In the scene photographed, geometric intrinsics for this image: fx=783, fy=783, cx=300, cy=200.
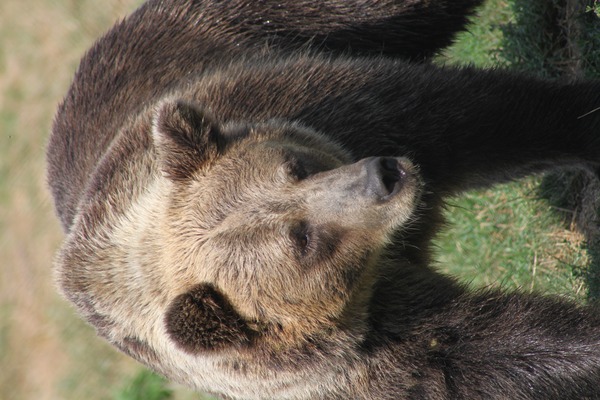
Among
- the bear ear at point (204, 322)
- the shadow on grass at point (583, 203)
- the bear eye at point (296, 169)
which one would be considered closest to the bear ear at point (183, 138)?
the bear eye at point (296, 169)

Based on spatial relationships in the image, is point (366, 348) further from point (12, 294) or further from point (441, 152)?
point (12, 294)

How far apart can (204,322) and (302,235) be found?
62 centimetres

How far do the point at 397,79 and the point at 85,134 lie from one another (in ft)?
6.90

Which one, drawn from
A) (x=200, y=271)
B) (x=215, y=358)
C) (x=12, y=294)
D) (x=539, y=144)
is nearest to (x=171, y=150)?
(x=200, y=271)

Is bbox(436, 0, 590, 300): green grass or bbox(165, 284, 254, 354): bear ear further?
bbox(436, 0, 590, 300): green grass

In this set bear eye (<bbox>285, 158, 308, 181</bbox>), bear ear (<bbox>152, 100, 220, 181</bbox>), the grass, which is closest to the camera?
bear eye (<bbox>285, 158, 308, 181</bbox>)

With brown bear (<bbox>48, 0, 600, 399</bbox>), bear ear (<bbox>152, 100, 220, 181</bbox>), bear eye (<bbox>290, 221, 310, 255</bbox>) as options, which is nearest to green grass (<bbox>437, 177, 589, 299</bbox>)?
brown bear (<bbox>48, 0, 600, 399</bbox>)

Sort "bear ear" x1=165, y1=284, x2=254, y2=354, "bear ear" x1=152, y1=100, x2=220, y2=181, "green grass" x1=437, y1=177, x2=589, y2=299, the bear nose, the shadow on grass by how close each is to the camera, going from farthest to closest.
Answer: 1. "green grass" x1=437, y1=177, x2=589, y2=299
2. the shadow on grass
3. "bear ear" x1=152, y1=100, x2=220, y2=181
4. "bear ear" x1=165, y1=284, x2=254, y2=354
5. the bear nose

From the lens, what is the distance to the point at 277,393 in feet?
12.9

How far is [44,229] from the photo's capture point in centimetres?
985

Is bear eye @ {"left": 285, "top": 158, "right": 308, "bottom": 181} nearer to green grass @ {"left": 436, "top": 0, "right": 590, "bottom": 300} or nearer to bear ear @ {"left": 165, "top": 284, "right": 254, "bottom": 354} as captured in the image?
bear ear @ {"left": 165, "top": 284, "right": 254, "bottom": 354}

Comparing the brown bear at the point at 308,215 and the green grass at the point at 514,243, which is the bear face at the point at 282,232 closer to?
the brown bear at the point at 308,215

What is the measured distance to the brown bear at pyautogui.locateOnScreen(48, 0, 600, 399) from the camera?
12.3 ft

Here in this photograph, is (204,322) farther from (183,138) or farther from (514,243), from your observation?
(514,243)
